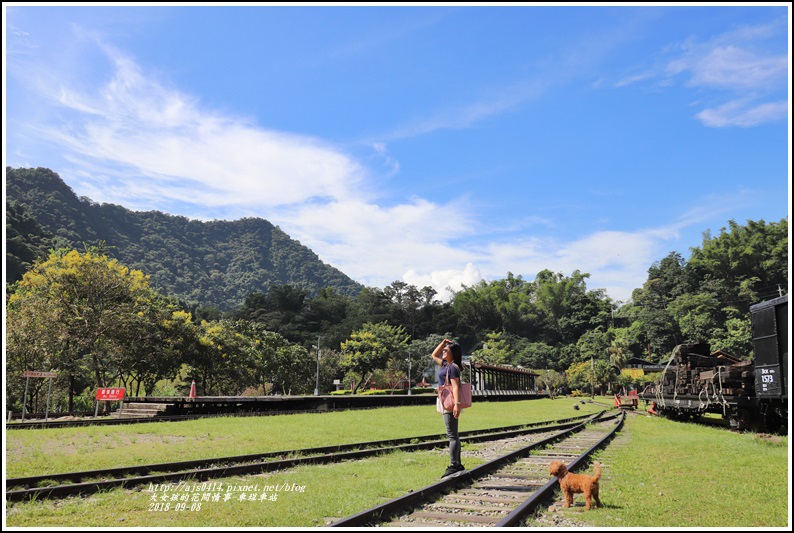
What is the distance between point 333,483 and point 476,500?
80.4 inches

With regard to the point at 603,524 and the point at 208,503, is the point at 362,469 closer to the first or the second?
the point at 208,503

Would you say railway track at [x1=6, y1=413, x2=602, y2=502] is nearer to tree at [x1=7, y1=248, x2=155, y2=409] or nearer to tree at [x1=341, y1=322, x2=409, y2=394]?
tree at [x1=7, y1=248, x2=155, y2=409]

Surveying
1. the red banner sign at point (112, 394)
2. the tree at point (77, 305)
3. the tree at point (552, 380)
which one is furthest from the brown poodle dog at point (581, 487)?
the tree at point (552, 380)

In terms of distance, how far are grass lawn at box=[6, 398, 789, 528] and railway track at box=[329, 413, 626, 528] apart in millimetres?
442

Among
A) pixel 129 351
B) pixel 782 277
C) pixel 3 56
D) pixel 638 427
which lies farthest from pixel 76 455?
pixel 782 277

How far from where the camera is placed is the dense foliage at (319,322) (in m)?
30.0

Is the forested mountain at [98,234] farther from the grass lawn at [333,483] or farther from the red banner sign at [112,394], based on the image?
the grass lawn at [333,483]

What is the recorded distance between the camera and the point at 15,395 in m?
31.0

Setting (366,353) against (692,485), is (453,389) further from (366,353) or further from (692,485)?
(366,353)

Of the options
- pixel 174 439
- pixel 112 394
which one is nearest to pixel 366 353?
pixel 112 394

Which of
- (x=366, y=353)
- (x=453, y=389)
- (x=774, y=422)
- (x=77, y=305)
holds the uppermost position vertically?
(x=77, y=305)

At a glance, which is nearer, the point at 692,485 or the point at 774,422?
the point at 692,485

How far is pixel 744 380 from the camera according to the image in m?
16.2

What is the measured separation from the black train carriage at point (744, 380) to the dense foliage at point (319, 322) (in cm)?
2028
